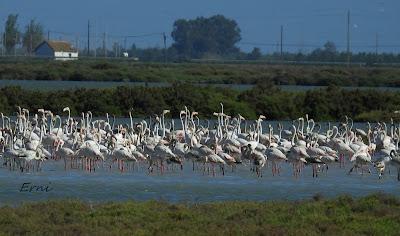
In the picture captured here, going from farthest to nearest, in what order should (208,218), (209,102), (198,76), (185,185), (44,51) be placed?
(44,51), (198,76), (209,102), (185,185), (208,218)

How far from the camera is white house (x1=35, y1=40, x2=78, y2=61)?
462 feet

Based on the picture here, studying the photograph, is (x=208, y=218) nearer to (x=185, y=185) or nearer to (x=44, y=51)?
(x=185, y=185)

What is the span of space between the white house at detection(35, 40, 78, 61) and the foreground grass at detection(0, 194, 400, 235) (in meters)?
120

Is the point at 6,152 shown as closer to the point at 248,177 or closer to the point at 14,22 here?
the point at 248,177

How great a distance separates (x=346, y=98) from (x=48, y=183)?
26071 millimetres

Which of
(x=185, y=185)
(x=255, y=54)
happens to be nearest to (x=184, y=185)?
(x=185, y=185)

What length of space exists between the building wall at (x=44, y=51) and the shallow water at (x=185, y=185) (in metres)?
117

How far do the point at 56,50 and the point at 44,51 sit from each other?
5.53 metres

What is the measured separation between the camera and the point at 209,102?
47.9 meters

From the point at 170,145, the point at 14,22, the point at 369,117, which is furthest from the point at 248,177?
the point at 14,22

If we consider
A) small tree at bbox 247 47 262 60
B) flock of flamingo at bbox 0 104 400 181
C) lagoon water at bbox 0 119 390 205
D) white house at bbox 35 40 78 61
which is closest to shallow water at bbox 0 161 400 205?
lagoon water at bbox 0 119 390 205

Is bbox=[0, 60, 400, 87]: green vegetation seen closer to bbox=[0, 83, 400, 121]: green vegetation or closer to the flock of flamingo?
bbox=[0, 83, 400, 121]: green vegetation

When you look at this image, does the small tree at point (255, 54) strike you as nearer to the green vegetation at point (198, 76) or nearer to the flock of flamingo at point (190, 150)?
the green vegetation at point (198, 76)

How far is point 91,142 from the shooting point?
92.4 ft
